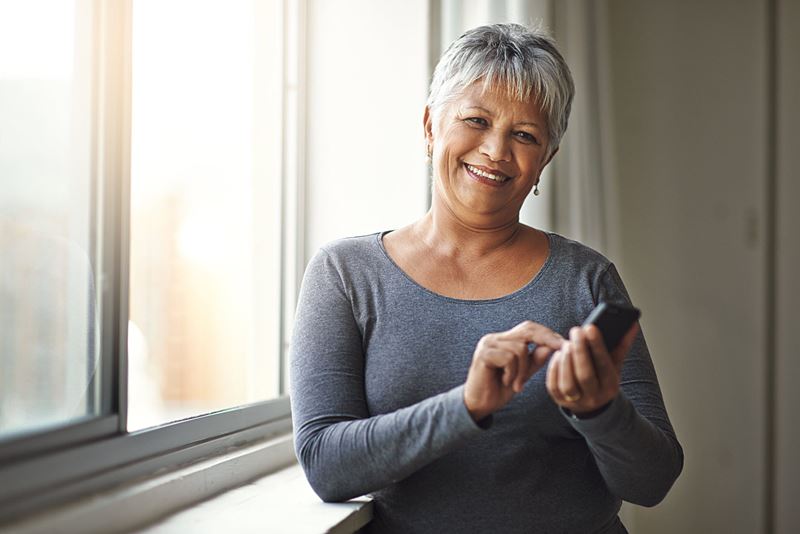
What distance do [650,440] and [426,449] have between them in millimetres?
313

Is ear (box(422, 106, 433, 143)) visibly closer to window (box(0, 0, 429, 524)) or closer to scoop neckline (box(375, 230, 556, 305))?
scoop neckline (box(375, 230, 556, 305))

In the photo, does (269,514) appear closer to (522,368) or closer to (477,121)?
(522,368)

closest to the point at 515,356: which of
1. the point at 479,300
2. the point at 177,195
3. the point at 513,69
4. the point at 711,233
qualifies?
the point at 479,300

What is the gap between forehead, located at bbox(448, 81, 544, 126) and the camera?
129 centimetres

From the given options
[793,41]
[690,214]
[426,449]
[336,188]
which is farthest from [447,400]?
[793,41]

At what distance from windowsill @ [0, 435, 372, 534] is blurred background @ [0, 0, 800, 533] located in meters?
0.13

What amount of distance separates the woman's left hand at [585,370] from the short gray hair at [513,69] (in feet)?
1.38

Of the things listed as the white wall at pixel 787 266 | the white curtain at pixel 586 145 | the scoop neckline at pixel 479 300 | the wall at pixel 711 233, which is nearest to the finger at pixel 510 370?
the scoop neckline at pixel 479 300

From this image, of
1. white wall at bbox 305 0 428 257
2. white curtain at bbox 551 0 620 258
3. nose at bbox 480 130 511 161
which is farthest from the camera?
white curtain at bbox 551 0 620 258

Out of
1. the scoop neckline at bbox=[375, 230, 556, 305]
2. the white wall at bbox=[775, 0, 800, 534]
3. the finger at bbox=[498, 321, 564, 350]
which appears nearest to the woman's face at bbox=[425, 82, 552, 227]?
the scoop neckline at bbox=[375, 230, 556, 305]

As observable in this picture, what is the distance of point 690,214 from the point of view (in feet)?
8.98

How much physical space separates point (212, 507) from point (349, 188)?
35.0 inches

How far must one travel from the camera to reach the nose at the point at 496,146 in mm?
1275

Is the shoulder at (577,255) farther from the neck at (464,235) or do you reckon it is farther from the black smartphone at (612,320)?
the black smartphone at (612,320)
